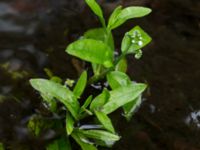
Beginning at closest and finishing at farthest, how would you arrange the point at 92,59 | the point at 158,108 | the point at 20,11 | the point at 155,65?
1. the point at 92,59
2. the point at 158,108
3. the point at 155,65
4. the point at 20,11

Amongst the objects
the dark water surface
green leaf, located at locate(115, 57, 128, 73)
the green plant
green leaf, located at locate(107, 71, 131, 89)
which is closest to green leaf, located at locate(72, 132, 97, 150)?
the green plant

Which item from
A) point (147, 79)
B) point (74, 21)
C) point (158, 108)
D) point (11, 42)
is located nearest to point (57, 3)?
point (74, 21)

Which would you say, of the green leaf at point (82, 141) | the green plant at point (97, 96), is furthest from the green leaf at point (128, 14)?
the green leaf at point (82, 141)

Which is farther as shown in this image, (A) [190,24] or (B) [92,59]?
(A) [190,24]

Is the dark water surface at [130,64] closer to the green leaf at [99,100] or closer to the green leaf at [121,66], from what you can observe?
the green leaf at [121,66]

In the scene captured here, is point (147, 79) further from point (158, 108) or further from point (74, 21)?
point (74, 21)

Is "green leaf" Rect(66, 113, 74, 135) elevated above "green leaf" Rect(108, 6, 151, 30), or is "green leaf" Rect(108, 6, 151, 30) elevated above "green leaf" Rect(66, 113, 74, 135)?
"green leaf" Rect(108, 6, 151, 30)

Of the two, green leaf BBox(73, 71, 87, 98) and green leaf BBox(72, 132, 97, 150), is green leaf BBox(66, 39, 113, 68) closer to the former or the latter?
green leaf BBox(73, 71, 87, 98)
